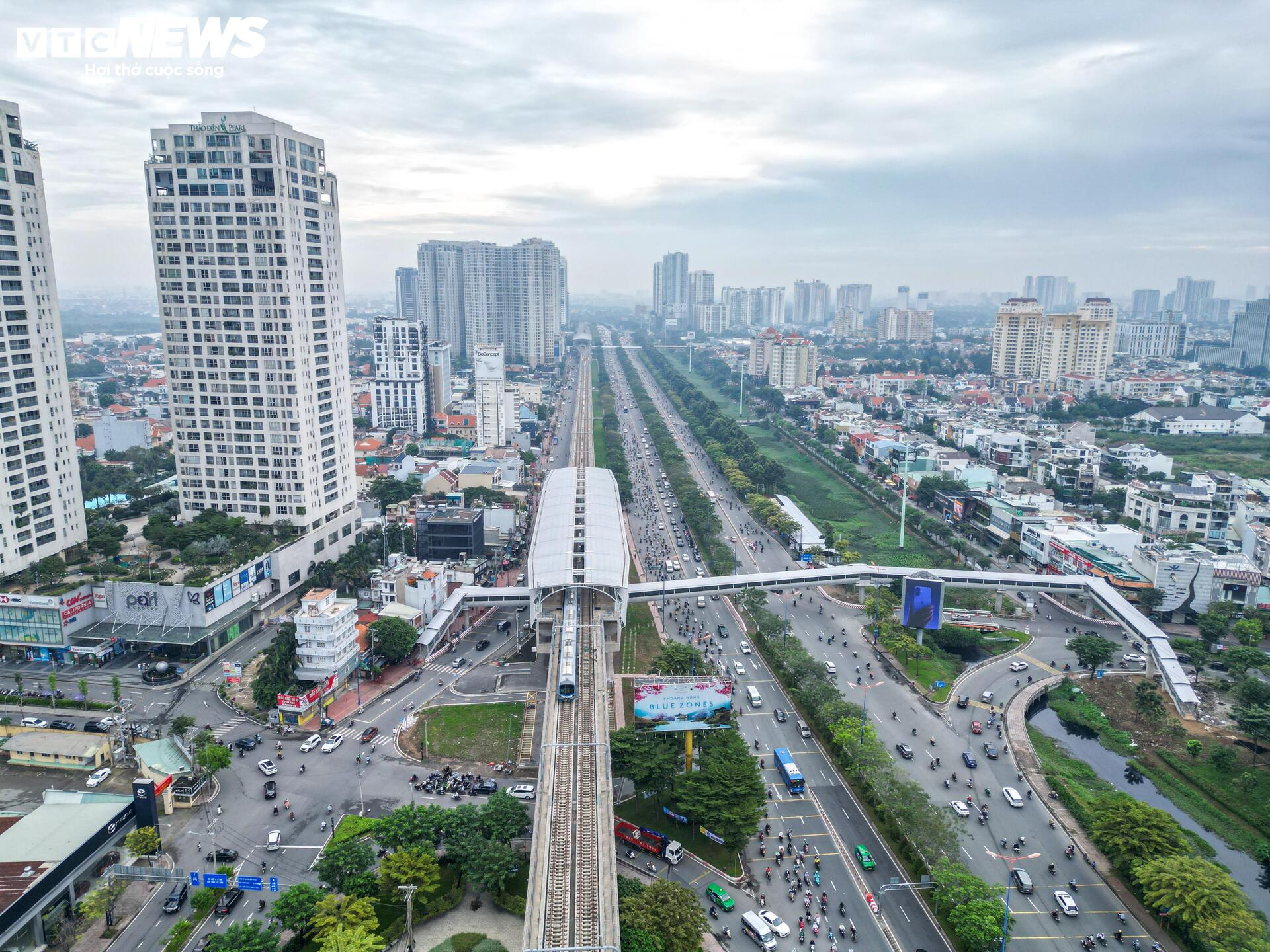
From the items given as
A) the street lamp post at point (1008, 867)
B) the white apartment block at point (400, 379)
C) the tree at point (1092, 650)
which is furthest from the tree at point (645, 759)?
the white apartment block at point (400, 379)

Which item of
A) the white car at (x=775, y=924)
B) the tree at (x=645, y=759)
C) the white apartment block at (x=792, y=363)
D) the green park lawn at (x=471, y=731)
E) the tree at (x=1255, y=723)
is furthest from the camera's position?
the white apartment block at (x=792, y=363)

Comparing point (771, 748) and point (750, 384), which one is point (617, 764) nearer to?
point (771, 748)

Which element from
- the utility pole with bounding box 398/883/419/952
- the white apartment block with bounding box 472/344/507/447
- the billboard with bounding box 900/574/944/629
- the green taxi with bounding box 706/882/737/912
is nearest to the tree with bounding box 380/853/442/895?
the utility pole with bounding box 398/883/419/952

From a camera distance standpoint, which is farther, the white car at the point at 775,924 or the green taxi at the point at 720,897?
the green taxi at the point at 720,897

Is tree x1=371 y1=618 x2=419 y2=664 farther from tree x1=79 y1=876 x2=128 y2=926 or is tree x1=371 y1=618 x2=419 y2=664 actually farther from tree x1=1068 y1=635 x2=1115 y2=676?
tree x1=1068 y1=635 x2=1115 y2=676

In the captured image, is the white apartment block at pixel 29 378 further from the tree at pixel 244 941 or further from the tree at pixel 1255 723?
the tree at pixel 1255 723

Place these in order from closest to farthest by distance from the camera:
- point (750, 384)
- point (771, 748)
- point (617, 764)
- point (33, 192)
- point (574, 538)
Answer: point (617, 764) < point (771, 748) < point (33, 192) < point (574, 538) < point (750, 384)

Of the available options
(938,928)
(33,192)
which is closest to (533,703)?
(938,928)
